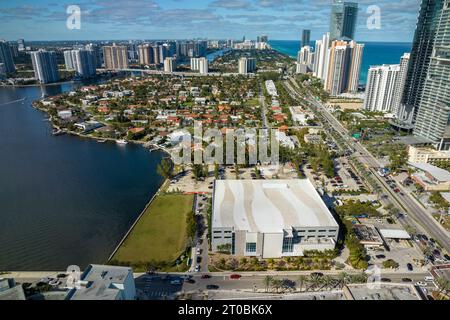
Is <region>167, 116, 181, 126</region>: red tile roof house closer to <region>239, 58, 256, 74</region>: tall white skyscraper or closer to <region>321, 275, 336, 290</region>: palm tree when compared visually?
<region>321, 275, 336, 290</region>: palm tree

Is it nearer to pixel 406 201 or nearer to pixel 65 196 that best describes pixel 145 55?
pixel 65 196

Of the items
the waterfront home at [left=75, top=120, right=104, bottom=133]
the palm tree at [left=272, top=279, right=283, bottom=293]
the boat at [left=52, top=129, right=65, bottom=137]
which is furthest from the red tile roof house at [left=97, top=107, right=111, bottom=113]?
the palm tree at [left=272, top=279, right=283, bottom=293]

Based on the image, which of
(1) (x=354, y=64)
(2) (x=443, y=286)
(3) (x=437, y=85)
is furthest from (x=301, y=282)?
(1) (x=354, y=64)

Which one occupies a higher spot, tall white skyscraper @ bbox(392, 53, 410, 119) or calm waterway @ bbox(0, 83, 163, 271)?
tall white skyscraper @ bbox(392, 53, 410, 119)
